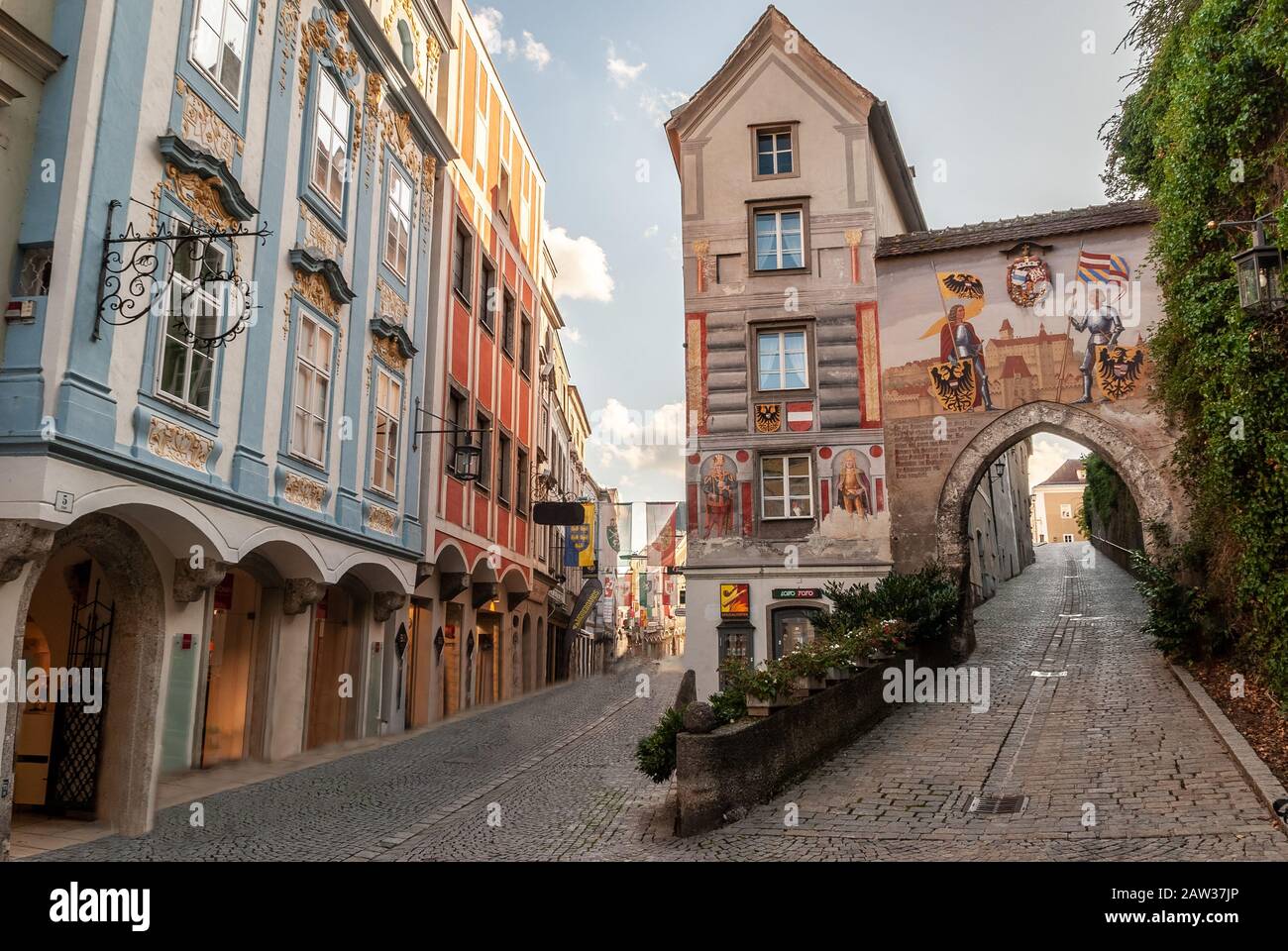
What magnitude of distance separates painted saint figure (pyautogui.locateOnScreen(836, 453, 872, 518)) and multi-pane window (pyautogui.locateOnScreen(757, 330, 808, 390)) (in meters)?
2.05

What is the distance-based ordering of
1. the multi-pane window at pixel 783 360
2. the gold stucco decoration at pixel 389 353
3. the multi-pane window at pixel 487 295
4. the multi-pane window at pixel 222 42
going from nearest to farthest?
the multi-pane window at pixel 222 42, the gold stucco decoration at pixel 389 353, the multi-pane window at pixel 783 360, the multi-pane window at pixel 487 295

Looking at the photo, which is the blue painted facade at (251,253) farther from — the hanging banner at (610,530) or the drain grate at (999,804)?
the hanging banner at (610,530)

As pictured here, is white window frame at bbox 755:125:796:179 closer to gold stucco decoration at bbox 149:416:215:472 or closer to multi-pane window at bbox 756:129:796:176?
multi-pane window at bbox 756:129:796:176

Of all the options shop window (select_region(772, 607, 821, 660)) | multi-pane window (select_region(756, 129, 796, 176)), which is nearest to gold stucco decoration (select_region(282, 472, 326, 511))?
shop window (select_region(772, 607, 821, 660))

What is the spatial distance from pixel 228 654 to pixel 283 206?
21.6 feet

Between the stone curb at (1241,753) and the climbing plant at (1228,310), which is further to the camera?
the climbing plant at (1228,310)

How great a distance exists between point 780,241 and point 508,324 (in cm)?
815

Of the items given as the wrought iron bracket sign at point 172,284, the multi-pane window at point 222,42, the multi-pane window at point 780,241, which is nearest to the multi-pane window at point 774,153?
the multi-pane window at point 780,241

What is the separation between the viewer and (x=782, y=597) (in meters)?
21.3

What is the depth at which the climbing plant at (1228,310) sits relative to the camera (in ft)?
40.7

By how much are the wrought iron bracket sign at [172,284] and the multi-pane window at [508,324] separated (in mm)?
13724

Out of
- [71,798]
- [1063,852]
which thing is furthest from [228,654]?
[1063,852]

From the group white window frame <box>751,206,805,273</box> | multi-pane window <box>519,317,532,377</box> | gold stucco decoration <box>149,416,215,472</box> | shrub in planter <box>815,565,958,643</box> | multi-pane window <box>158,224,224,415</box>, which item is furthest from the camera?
multi-pane window <box>519,317,532,377</box>

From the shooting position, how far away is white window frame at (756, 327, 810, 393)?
72.9ft
